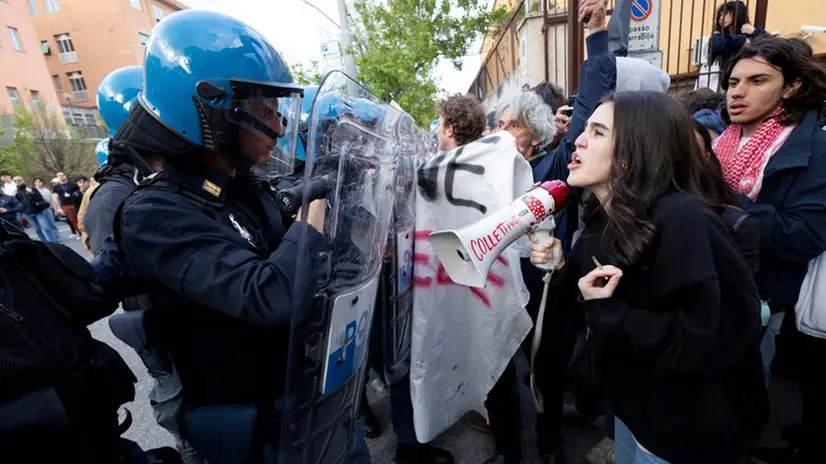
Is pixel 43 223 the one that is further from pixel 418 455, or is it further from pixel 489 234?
pixel 489 234

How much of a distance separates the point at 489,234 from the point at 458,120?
120 centimetres

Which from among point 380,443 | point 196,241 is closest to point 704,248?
point 196,241

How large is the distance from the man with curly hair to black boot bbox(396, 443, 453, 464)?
65.1 inches

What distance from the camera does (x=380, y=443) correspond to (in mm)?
2621

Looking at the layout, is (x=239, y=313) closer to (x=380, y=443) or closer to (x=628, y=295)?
(x=628, y=295)

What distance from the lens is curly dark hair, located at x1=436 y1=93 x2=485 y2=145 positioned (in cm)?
235

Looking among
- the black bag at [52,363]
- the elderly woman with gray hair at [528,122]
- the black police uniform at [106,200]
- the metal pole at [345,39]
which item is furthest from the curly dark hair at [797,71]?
the metal pole at [345,39]

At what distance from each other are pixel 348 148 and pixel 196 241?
457 millimetres

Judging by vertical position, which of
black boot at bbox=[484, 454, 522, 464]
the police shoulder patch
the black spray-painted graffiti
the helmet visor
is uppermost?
the helmet visor

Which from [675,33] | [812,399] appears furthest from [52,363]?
[675,33]

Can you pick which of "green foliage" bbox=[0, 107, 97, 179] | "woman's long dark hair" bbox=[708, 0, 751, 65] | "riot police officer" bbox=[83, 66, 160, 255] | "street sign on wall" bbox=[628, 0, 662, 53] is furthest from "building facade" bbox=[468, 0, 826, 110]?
"green foliage" bbox=[0, 107, 97, 179]

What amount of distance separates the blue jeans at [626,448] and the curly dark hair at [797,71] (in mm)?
1444

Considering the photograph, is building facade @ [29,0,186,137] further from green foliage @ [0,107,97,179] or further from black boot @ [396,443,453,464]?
black boot @ [396,443,453,464]

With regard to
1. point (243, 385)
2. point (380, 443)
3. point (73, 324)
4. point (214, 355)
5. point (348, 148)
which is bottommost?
point (380, 443)
